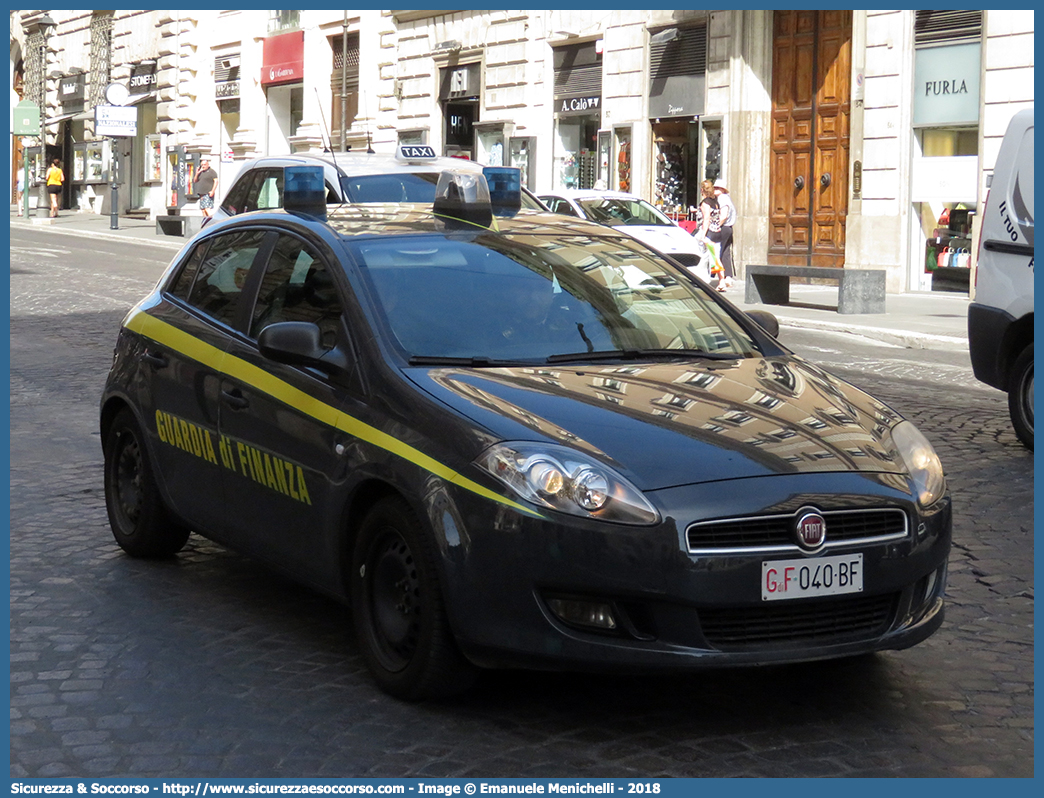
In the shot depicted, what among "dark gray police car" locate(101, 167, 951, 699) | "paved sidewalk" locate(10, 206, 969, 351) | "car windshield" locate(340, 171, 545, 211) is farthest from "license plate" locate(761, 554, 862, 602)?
"paved sidewalk" locate(10, 206, 969, 351)

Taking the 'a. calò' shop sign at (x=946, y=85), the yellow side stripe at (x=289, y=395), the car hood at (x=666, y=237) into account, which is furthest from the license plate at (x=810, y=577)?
the 'a. calò' shop sign at (x=946, y=85)

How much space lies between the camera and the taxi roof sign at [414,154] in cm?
1414

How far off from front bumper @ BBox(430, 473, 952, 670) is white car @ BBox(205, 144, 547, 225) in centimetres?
808

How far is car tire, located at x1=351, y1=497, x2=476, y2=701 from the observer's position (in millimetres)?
4395

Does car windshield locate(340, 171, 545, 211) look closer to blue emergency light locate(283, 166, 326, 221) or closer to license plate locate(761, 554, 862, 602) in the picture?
blue emergency light locate(283, 166, 326, 221)

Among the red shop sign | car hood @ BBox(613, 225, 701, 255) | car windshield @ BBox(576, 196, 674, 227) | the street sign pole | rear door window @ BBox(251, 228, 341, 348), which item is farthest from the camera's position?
the street sign pole

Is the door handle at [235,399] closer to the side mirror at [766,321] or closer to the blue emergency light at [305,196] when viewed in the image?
the blue emergency light at [305,196]

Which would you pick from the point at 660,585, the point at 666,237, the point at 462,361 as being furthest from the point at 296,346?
the point at 666,237

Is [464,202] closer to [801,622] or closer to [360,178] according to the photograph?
[801,622]

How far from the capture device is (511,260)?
5.44 metres

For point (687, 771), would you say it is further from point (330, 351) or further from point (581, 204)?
point (581, 204)

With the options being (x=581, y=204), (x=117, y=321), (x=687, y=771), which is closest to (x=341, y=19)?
(x=581, y=204)

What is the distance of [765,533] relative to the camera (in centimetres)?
418

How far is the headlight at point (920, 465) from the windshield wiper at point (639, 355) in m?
0.69
